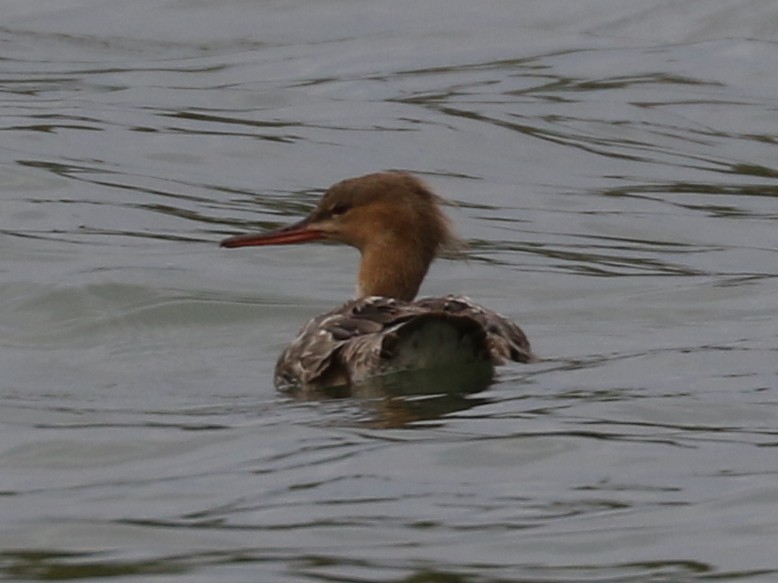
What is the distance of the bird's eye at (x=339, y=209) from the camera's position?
10078 mm

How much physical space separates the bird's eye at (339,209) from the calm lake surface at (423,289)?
2.53 feet

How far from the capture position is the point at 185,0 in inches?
794

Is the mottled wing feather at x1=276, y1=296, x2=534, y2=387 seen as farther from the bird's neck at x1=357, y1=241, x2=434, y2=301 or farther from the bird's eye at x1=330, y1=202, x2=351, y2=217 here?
the bird's eye at x1=330, y1=202, x2=351, y2=217

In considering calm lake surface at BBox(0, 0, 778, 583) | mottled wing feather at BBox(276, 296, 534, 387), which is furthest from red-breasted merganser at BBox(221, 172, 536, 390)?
calm lake surface at BBox(0, 0, 778, 583)

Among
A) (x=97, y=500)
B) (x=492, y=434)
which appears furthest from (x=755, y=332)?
(x=97, y=500)

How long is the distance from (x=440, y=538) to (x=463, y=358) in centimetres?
224

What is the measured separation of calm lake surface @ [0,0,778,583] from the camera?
6.70m

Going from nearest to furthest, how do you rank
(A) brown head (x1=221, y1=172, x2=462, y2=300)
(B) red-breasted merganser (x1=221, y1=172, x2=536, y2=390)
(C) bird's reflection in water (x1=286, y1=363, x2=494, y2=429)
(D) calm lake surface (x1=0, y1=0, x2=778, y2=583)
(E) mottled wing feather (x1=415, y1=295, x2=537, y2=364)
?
(D) calm lake surface (x1=0, y1=0, x2=778, y2=583) < (C) bird's reflection in water (x1=286, y1=363, x2=494, y2=429) < (B) red-breasted merganser (x1=221, y1=172, x2=536, y2=390) < (E) mottled wing feather (x1=415, y1=295, x2=537, y2=364) < (A) brown head (x1=221, y1=172, x2=462, y2=300)

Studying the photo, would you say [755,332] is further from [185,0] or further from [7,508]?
[185,0]

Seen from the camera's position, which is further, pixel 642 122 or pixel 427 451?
pixel 642 122

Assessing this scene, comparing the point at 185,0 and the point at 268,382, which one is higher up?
the point at 185,0

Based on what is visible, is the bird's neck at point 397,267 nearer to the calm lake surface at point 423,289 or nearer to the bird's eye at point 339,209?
the bird's eye at point 339,209

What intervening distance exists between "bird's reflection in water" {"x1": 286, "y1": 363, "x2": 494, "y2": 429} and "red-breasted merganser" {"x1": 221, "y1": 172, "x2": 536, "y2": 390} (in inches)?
1.8

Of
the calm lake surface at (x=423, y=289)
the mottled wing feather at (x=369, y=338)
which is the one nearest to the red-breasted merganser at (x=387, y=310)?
the mottled wing feather at (x=369, y=338)
